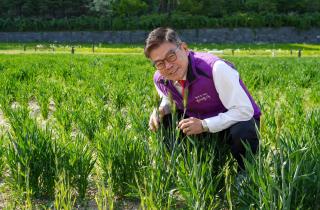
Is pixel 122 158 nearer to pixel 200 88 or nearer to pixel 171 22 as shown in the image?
pixel 200 88

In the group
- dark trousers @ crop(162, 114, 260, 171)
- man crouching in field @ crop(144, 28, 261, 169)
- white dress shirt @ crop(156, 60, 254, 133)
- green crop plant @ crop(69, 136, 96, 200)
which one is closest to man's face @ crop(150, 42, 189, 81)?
man crouching in field @ crop(144, 28, 261, 169)

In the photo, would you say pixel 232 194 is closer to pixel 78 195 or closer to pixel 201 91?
pixel 201 91

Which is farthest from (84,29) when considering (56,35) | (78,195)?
(78,195)

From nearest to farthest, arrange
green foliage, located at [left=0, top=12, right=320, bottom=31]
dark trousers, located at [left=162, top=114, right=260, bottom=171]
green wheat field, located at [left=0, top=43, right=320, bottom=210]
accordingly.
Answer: green wheat field, located at [left=0, top=43, right=320, bottom=210]
dark trousers, located at [left=162, top=114, right=260, bottom=171]
green foliage, located at [left=0, top=12, right=320, bottom=31]

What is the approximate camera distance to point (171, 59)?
8.36ft

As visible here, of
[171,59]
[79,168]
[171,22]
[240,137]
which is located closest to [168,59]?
[171,59]


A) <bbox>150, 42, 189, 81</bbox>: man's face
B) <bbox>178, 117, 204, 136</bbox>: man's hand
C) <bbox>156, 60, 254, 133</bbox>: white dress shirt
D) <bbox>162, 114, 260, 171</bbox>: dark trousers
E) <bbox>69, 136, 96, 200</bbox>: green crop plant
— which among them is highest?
<bbox>150, 42, 189, 81</bbox>: man's face

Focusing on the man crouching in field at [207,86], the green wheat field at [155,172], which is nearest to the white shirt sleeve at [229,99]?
the man crouching in field at [207,86]

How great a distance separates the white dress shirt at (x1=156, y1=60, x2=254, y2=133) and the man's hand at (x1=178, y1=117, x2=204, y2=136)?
0.27 ft

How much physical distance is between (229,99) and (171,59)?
16.1 inches

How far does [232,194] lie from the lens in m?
2.60

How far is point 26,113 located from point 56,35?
114ft

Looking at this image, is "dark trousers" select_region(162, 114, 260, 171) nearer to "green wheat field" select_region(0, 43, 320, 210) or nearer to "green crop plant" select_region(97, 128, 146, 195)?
"green wheat field" select_region(0, 43, 320, 210)

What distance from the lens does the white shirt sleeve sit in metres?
2.56
